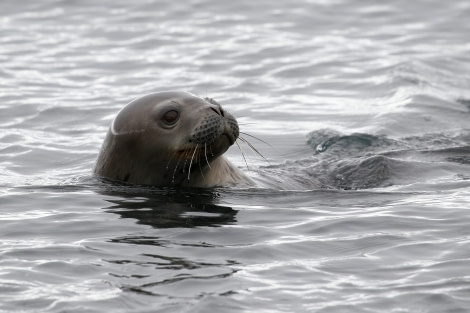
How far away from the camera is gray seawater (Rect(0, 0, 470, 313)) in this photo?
6543 millimetres

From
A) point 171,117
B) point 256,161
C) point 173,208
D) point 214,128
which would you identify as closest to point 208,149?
point 214,128

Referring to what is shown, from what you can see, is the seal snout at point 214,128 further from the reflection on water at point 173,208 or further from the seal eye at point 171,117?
the reflection on water at point 173,208

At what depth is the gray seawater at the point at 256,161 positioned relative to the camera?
258 inches

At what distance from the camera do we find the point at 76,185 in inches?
371

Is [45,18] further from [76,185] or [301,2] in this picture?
[76,185]

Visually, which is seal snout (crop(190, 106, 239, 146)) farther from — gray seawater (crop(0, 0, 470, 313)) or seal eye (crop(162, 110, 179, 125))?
gray seawater (crop(0, 0, 470, 313))

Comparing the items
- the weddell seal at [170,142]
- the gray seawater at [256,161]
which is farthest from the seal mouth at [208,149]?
the gray seawater at [256,161]

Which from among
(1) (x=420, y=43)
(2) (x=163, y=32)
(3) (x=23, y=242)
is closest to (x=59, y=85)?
(2) (x=163, y=32)

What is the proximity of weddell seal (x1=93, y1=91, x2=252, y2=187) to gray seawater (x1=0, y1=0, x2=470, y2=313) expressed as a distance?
171mm

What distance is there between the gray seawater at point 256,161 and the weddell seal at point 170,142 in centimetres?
17

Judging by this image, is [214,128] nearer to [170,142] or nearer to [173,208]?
[170,142]

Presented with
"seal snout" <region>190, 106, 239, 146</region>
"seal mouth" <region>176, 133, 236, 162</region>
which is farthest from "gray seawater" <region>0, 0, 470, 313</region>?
"seal snout" <region>190, 106, 239, 146</region>

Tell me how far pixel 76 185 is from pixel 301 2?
12841 millimetres

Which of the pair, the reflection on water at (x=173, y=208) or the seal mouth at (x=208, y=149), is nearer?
the reflection on water at (x=173, y=208)
